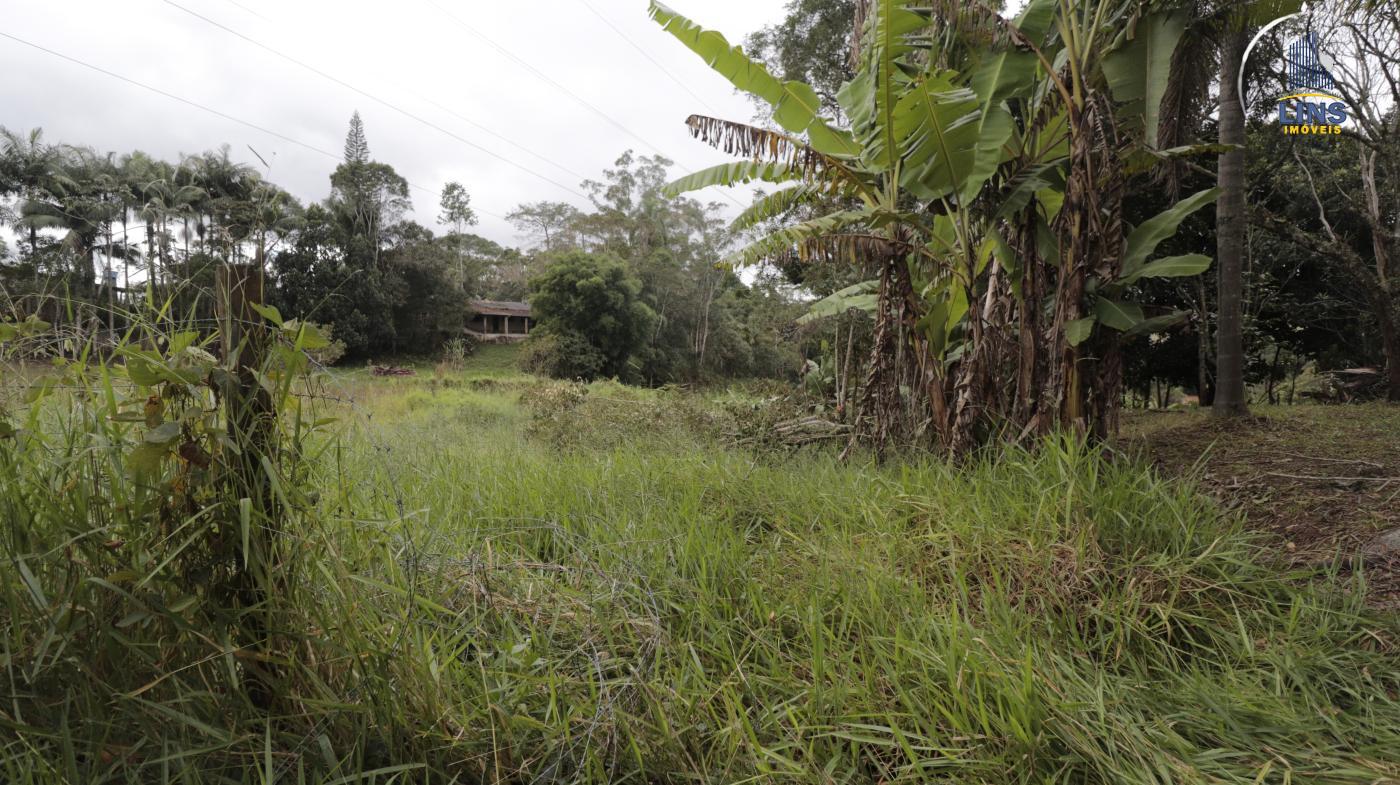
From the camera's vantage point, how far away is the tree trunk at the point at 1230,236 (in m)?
6.19

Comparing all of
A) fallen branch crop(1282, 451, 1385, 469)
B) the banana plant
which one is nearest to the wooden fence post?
the banana plant

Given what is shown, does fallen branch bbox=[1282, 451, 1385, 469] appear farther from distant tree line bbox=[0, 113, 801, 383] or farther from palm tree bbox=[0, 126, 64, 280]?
palm tree bbox=[0, 126, 64, 280]

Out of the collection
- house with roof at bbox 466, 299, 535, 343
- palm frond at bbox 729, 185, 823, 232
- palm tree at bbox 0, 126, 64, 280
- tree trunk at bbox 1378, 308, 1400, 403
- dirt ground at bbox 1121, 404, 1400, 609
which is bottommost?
dirt ground at bbox 1121, 404, 1400, 609

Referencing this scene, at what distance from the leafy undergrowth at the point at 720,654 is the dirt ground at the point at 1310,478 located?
329mm

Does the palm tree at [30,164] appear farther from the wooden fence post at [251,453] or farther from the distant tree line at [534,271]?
the wooden fence post at [251,453]

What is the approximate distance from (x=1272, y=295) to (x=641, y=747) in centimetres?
1320

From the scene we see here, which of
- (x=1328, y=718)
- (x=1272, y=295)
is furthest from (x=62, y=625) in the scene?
(x=1272, y=295)

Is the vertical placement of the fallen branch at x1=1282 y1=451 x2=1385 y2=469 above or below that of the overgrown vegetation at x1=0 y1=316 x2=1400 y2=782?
above

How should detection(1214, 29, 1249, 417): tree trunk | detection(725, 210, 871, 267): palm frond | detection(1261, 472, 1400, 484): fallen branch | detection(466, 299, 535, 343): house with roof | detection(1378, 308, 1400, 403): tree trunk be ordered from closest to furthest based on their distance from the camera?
detection(1261, 472, 1400, 484): fallen branch, detection(725, 210, 871, 267): palm frond, detection(1214, 29, 1249, 417): tree trunk, detection(1378, 308, 1400, 403): tree trunk, detection(466, 299, 535, 343): house with roof

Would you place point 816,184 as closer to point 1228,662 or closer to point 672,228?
point 1228,662

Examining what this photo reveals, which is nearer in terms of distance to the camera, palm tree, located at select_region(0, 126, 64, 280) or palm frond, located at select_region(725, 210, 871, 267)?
palm frond, located at select_region(725, 210, 871, 267)

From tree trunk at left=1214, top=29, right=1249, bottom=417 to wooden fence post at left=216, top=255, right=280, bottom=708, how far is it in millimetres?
7609

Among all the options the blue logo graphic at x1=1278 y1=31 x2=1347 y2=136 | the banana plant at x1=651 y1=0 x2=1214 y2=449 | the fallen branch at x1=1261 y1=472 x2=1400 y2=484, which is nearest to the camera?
the fallen branch at x1=1261 y1=472 x2=1400 y2=484

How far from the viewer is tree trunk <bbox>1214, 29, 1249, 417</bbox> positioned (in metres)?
6.19
